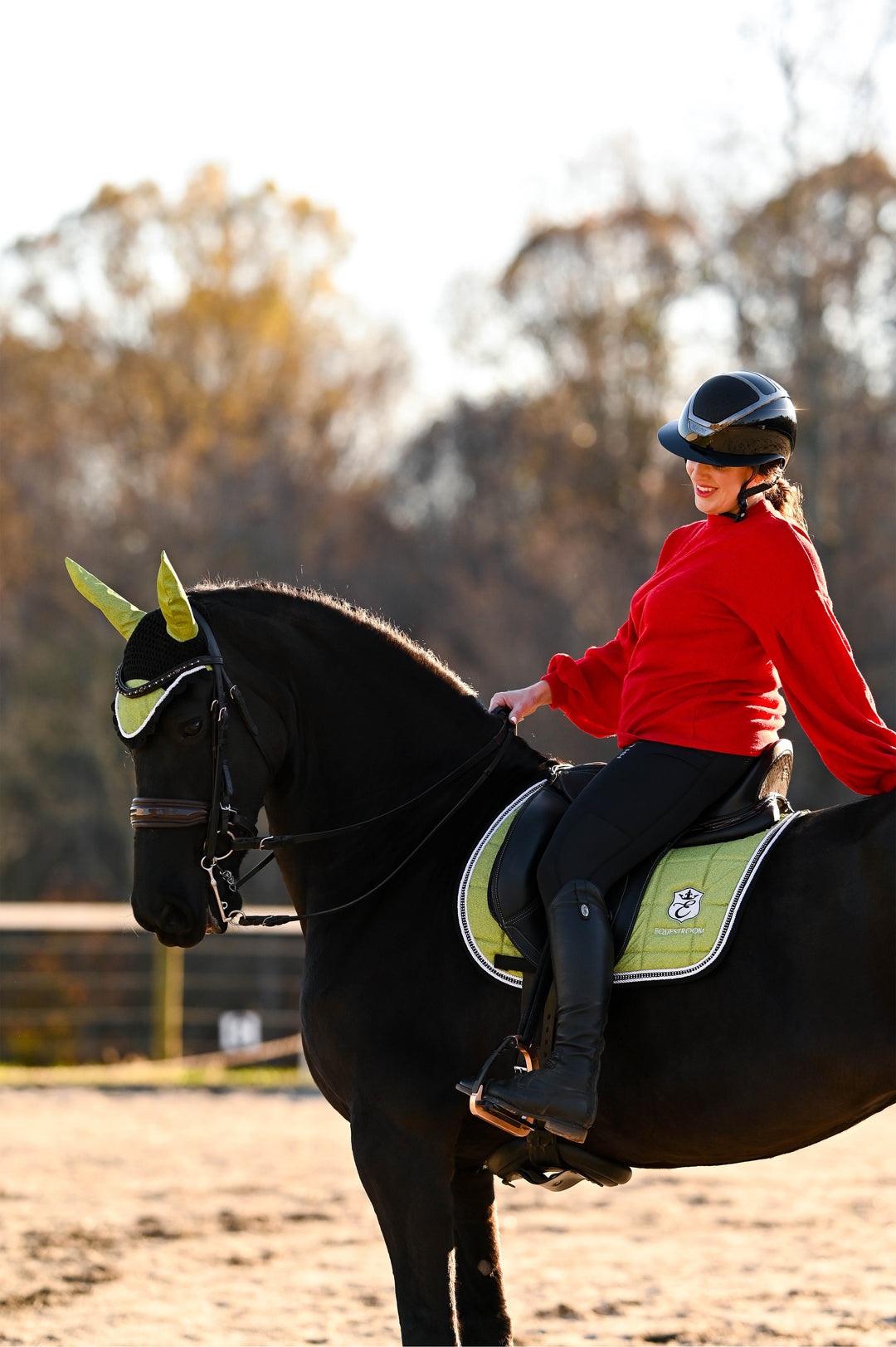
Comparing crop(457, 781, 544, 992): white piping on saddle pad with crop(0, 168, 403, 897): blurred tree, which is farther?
A: crop(0, 168, 403, 897): blurred tree

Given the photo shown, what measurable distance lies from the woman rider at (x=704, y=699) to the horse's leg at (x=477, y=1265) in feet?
2.17

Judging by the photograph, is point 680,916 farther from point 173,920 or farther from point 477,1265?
point 173,920

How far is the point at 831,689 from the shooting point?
3.64m

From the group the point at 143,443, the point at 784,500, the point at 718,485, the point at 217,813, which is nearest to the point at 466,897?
the point at 217,813

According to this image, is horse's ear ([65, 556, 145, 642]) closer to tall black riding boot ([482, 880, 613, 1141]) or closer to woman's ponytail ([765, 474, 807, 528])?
tall black riding boot ([482, 880, 613, 1141])

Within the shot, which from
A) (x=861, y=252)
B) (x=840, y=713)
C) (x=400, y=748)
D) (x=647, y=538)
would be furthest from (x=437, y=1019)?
(x=647, y=538)

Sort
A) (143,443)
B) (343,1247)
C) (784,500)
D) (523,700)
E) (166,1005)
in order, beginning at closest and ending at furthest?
(784,500) → (523,700) → (343,1247) → (166,1005) → (143,443)

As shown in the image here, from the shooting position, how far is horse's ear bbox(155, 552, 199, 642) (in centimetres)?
382

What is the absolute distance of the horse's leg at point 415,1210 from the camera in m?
3.65

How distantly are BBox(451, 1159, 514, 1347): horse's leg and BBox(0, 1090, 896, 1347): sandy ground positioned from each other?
52.5 inches

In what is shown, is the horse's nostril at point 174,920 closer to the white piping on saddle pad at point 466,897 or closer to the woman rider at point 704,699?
the white piping on saddle pad at point 466,897

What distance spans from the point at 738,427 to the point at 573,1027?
1.61 meters

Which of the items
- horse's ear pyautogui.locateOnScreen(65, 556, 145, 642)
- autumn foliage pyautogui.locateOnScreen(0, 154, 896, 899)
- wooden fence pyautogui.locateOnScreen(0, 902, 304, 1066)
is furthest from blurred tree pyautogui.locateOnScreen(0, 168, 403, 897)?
horse's ear pyautogui.locateOnScreen(65, 556, 145, 642)

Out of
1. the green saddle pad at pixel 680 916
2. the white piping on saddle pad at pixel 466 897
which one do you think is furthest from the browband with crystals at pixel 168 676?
the green saddle pad at pixel 680 916
